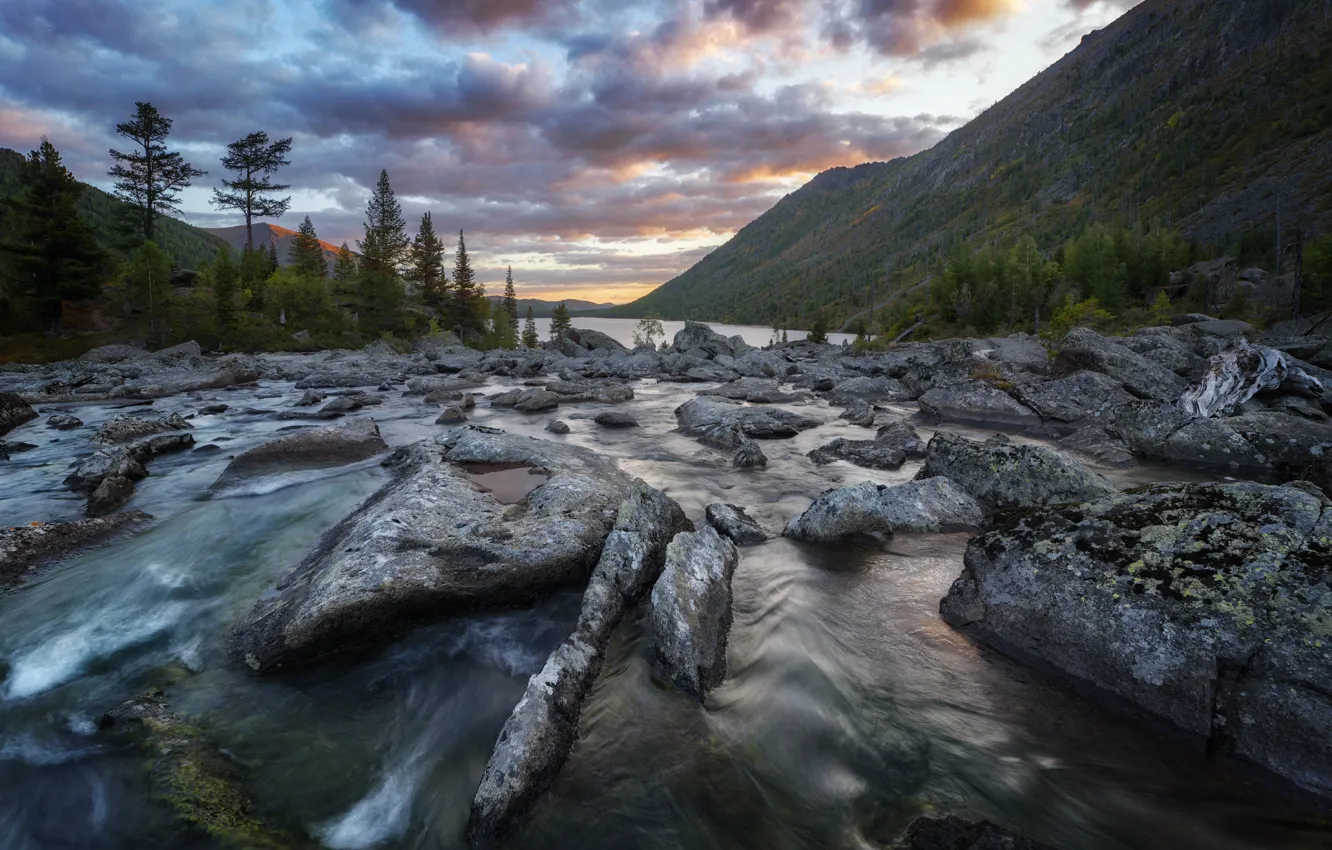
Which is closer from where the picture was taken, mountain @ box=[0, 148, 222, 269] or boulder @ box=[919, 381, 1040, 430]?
boulder @ box=[919, 381, 1040, 430]

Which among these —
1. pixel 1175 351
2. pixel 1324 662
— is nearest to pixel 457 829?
pixel 1324 662

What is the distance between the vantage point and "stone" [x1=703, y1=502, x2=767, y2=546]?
29.9ft

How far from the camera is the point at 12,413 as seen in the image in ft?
59.6

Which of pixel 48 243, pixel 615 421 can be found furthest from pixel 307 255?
pixel 615 421

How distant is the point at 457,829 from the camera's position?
4246 millimetres

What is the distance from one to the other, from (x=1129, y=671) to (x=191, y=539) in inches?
518

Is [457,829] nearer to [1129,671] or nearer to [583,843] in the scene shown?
[583,843]

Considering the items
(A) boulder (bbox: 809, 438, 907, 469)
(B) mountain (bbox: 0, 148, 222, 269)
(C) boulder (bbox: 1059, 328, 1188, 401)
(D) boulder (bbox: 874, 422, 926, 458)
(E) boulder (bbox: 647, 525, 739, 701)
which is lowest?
(E) boulder (bbox: 647, 525, 739, 701)

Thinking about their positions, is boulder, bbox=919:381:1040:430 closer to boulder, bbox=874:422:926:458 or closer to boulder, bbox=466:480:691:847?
boulder, bbox=874:422:926:458

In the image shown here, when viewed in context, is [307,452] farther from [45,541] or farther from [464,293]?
[464,293]

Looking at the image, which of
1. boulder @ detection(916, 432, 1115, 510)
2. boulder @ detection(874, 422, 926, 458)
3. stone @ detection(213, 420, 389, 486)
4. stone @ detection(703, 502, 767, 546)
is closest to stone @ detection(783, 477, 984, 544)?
stone @ detection(703, 502, 767, 546)

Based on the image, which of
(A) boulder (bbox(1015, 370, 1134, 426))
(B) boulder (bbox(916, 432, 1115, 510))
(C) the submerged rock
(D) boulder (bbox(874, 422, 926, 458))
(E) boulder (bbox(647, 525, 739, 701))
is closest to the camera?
(E) boulder (bbox(647, 525, 739, 701))

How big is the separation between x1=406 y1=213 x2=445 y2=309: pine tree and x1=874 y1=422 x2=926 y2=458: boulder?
7754 cm

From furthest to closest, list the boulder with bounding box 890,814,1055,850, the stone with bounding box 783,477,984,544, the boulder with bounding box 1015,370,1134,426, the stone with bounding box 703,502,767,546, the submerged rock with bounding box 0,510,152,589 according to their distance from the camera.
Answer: the boulder with bounding box 1015,370,1134,426
the stone with bounding box 703,502,767,546
the stone with bounding box 783,477,984,544
the submerged rock with bounding box 0,510,152,589
the boulder with bounding box 890,814,1055,850
